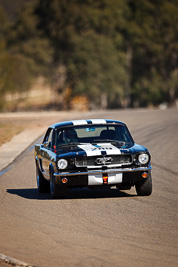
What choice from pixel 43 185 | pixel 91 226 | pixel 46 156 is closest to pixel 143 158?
pixel 46 156

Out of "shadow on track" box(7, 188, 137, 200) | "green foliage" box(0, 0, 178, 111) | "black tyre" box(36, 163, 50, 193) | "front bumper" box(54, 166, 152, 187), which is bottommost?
"shadow on track" box(7, 188, 137, 200)

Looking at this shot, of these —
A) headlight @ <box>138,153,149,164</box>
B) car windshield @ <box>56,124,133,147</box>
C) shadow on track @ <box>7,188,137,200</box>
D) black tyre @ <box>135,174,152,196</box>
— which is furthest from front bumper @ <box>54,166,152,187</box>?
car windshield @ <box>56,124,133,147</box>

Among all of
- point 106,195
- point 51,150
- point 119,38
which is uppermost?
point 119,38

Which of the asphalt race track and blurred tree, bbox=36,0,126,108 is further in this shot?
blurred tree, bbox=36,0,126,108

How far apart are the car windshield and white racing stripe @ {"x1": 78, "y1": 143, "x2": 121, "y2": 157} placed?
0.44 meters

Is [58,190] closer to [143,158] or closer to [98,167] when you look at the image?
[98,167]

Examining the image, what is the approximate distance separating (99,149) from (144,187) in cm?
100

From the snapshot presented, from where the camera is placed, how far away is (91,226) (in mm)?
7879

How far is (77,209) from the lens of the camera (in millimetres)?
9219

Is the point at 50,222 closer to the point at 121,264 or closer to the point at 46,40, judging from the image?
the point at 121,264

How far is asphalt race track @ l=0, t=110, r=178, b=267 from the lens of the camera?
614 centimetres

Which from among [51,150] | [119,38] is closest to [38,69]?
[119,38]

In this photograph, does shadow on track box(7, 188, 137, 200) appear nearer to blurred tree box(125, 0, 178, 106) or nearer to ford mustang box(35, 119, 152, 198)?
ford mustang box(35, 119, 152, 198)

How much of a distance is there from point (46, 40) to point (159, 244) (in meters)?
82.8
